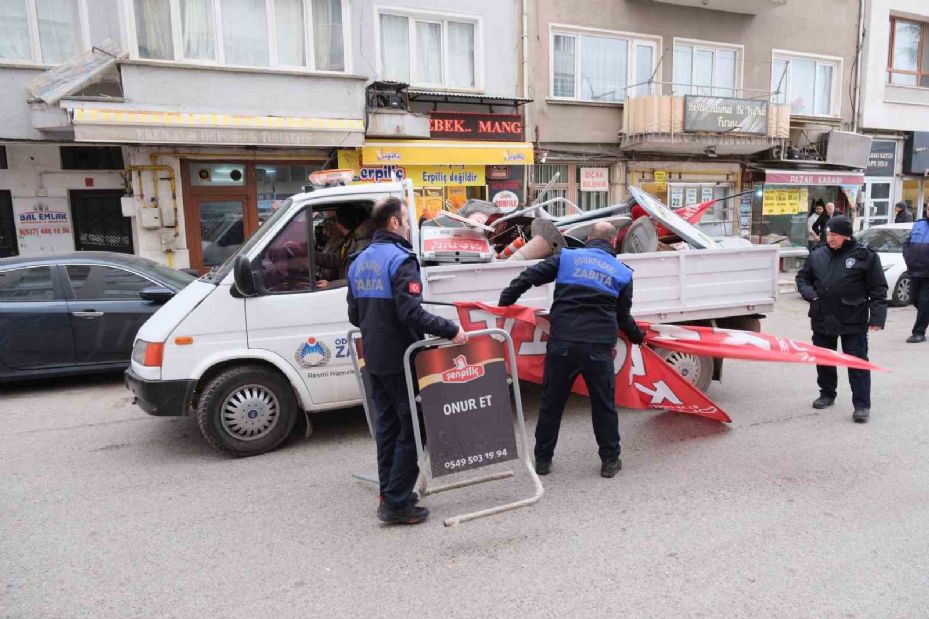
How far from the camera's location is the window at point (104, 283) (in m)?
7.04

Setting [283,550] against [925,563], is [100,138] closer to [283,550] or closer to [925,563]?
[283,550]

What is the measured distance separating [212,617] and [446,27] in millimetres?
13164

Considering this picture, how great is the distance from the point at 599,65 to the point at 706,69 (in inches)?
132

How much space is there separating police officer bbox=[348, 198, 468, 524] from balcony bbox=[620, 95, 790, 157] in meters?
12.7

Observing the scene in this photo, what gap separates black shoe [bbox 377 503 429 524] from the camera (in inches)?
151

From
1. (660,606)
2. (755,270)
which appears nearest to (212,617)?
(660,606)

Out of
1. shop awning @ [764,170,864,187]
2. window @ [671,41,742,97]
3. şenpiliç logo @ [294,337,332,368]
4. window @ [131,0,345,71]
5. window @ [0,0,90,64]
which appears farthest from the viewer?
shop awning @ [764,170,864,187]

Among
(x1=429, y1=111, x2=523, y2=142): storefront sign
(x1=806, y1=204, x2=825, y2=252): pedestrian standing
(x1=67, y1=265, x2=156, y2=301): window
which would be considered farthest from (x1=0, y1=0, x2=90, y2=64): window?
(x1=806, y1=204, x2=825, y2=252): pedestrian standing

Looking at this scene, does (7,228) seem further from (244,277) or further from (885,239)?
(885,239)

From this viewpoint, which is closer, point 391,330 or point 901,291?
point 391,330

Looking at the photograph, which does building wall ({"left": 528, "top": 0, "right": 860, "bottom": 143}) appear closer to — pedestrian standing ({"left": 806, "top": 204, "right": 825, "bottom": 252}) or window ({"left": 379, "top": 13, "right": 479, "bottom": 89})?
window ({"left": 379, "top": 13, "right": 479, "bottom": 89})

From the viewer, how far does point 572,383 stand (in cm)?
447

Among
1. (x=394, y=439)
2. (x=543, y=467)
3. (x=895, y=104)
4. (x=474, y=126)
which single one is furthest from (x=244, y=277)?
(x=895, y=104)

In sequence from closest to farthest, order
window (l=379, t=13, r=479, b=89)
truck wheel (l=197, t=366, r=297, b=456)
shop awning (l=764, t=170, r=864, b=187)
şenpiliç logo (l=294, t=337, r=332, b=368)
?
truck wheel (l=197, t=366, r=297, b=456), şenpiliç logo (l=294, t=337, r=332, b=368), window (l=379, t=13, r=479, b=89), shop awning (l=764, t=170, r=864, b=187)
